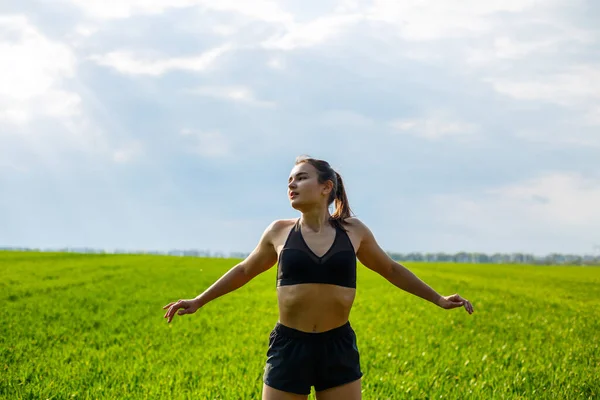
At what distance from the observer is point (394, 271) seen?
15.6 ft

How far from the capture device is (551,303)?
2273cm

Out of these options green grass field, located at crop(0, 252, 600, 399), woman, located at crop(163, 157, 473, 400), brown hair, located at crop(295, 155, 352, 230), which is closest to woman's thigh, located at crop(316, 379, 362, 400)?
woman, located at crop(163, 157, 473, 400)

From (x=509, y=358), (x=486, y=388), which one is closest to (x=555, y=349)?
(x=509, y=358)

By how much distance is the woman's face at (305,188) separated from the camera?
4.34 m

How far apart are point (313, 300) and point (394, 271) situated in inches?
33.2

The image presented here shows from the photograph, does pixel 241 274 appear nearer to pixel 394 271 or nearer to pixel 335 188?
pixel 335 188

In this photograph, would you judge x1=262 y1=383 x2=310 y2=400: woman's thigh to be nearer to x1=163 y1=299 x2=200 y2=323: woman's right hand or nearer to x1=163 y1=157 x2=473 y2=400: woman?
x1=163 y1=157 x2=473 y2=400: woman

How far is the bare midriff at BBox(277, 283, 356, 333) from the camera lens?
4238 millimetres

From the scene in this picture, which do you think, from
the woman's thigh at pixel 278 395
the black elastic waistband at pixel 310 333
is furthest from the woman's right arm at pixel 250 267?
the woman's thigh at pixel 278 395

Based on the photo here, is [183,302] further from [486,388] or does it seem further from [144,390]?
[486,388]

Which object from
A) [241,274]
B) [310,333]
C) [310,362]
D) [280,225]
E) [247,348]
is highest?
[280,225]

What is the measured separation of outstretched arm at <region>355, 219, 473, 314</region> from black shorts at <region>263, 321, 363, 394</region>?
0.68 m

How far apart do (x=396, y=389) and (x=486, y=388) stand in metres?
1.39

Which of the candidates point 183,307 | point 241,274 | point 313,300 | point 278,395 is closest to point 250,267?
point 241,274
